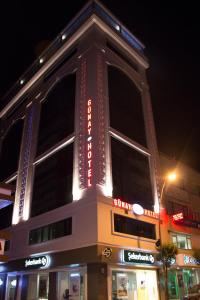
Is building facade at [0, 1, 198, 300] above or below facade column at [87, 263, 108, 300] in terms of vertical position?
above

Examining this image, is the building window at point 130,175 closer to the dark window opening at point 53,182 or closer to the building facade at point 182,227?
the building facade at point 182,227

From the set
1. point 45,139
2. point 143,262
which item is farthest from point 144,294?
point 45,139

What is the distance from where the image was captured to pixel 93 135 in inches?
1191

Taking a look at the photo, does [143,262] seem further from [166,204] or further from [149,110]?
[149,110]

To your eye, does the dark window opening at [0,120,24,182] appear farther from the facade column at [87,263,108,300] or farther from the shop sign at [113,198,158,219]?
the facade column at [87,263,108,300]

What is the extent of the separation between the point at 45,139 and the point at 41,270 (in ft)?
55.3

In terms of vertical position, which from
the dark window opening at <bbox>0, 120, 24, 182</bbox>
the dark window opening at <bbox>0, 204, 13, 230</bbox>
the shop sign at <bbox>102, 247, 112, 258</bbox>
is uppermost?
the dark window opening at <bbox>0, 120, 24, 182</bbox>

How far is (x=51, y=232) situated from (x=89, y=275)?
7709 millimetres

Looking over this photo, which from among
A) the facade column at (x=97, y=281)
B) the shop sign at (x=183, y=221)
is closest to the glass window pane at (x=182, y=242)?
the shop sign at (x=183, y=221)

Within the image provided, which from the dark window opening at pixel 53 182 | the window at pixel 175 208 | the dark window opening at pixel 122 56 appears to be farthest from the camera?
the dark window opening at pixel 122 56

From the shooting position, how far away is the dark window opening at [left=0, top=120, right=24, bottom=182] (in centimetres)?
4646

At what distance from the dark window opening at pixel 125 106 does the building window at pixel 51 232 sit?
484 inches

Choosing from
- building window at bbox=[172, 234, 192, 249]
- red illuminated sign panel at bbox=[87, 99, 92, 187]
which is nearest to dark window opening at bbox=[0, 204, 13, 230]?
red illuminated sign panel at bbox=[87, 99, 92, 187]

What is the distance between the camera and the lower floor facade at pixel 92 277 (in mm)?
24422
